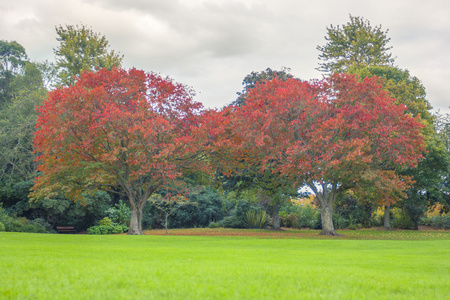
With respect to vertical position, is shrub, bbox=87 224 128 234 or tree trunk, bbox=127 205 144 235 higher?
tree trunk, bbox=127 205 144 235

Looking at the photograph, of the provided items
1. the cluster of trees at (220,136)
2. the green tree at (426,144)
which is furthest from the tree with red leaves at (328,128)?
the green tree at (426,144)

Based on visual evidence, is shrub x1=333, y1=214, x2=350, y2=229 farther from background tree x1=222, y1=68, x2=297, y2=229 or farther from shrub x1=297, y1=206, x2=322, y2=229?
background tree x1=222, y1=68, x2=297, y2=229

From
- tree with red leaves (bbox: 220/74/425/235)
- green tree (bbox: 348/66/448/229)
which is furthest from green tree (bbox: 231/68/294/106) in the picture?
tree with red leaves (bbox: 220/74/425/235)

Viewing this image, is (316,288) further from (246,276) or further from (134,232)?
(134,232)

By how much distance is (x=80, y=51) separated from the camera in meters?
43.9

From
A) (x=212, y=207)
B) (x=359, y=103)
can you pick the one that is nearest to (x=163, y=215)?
(x=212, y=207)

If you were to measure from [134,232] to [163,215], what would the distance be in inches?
476

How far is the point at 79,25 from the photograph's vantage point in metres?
44.1

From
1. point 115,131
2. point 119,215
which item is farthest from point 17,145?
point 115,131

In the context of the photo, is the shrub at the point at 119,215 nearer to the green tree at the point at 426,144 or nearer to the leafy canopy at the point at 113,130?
the leafy canopy at the point at 113,130

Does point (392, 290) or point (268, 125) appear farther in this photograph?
point (268, 125)

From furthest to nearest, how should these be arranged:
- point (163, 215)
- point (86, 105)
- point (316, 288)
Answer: point (163, 215), point (86, 105), point (316, 288)

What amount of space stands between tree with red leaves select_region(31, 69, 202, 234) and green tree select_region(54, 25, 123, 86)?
22049mm

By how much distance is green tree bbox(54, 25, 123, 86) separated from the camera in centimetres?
4278
